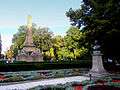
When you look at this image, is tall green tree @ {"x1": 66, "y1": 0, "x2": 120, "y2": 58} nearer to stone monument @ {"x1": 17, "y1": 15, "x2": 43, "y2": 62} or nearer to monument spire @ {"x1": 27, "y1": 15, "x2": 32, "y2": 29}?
stone monument @ {"x1": 17, "y1": 15, "x2": 43, "y2": 62}

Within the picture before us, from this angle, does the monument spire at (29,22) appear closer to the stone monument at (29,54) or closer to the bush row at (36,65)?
the stone monument at (29,54)

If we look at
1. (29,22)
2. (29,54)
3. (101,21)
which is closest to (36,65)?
(101,21)

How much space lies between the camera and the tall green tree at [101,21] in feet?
105

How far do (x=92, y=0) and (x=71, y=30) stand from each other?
138ft

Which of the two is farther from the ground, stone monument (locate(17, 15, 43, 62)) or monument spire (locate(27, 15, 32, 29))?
monument spire (locate(27, 15, 32, 29))

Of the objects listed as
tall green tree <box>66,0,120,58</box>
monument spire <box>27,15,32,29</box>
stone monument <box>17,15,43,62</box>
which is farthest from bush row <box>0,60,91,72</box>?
monument spire <box>27,15,32,29</box>

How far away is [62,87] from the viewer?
48.5 feet

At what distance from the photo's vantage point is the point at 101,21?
32.3m

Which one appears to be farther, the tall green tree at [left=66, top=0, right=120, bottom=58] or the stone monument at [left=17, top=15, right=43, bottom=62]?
the stone monument at [left=17, top=15, right=43, bottom=62]

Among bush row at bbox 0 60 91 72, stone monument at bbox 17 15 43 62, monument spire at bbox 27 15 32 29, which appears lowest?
bush row at bbox 0 60 91 72

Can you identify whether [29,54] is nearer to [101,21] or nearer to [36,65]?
[36,65]

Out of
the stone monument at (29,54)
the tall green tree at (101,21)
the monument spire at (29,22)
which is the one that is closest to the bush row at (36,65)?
the tall green tree at (101,21)

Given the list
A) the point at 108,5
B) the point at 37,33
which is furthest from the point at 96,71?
the point at 37,33

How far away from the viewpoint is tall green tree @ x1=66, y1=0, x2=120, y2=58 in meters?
32.0
